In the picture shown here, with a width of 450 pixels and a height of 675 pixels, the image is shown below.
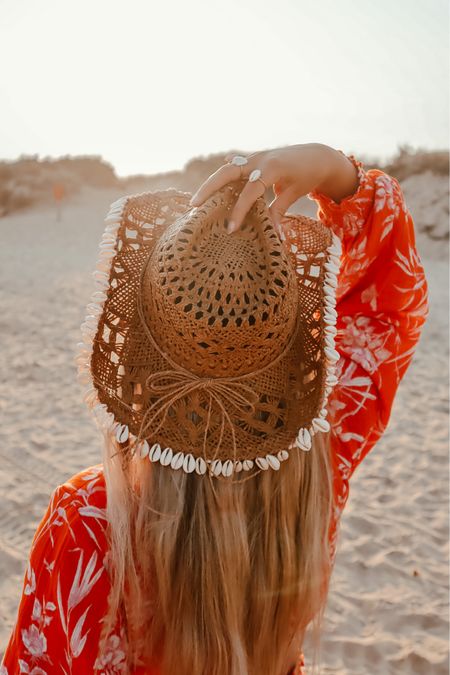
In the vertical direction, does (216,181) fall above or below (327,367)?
above

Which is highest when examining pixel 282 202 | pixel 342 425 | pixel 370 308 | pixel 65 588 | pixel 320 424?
pixel 282 202

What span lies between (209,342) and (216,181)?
1.02 feet

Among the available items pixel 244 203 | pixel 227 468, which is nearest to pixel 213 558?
pixel 227 468

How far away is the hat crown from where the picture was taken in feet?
2.87

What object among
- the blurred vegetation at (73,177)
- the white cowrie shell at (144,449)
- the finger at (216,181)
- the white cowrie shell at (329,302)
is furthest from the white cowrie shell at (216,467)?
the blurred vegetation at (73,177)

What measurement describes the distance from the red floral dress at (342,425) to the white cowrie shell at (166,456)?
164mm

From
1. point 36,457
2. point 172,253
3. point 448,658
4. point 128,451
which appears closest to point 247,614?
point 128,451

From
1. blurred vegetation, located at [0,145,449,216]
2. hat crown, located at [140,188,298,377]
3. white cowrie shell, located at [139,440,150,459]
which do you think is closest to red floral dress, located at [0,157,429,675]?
white cowrie shell, located at [139,440,150,459]

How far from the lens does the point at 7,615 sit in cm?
255

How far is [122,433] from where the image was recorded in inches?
38.1

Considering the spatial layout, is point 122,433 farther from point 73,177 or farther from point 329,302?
point 73,177

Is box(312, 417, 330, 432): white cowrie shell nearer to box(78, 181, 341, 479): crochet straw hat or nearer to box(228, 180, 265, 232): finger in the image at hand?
box(78, 181, 341, 479): crochet straw hat

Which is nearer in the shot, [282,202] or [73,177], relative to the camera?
[282,202]

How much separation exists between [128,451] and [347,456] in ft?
1.63
